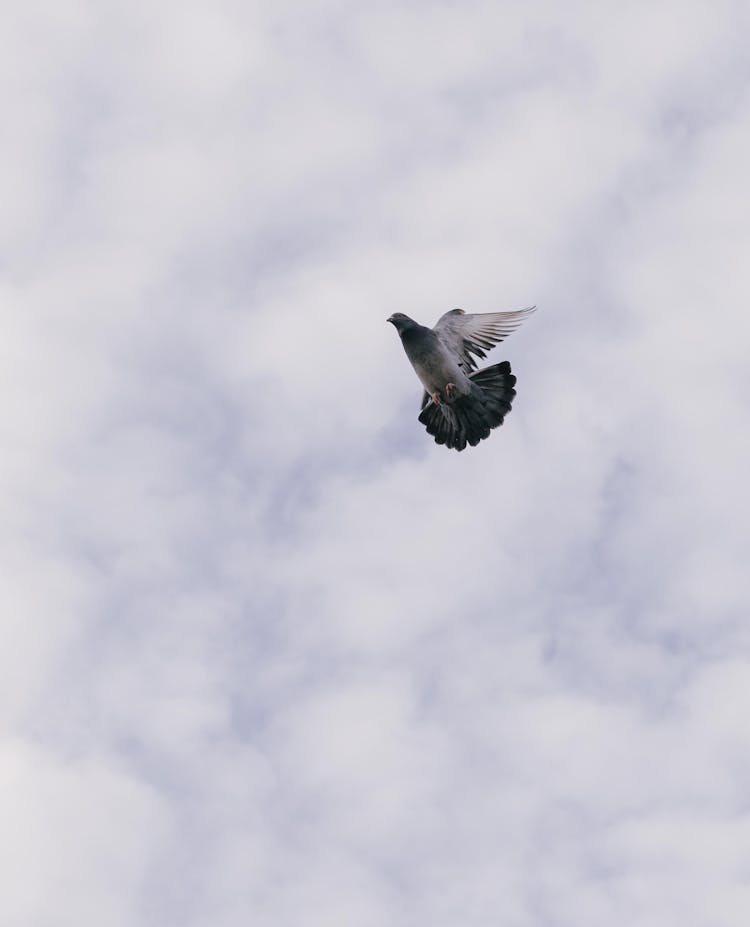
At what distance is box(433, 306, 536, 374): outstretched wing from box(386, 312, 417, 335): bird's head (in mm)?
1271

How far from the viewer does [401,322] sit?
37781 mm

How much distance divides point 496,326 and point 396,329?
3.10 meters

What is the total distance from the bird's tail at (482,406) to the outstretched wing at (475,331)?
5.79 feet

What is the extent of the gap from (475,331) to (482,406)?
3.38 metres

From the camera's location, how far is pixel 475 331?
3938cm

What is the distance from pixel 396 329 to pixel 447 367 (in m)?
2.12

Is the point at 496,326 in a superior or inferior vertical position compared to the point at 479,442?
superior

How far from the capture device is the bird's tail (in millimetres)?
36656

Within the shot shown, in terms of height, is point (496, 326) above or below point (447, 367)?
above

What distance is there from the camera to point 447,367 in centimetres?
3672

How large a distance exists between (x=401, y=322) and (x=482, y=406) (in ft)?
10.4

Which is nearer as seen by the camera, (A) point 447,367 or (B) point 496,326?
(A) point 447,367

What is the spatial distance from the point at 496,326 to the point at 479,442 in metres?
4.24

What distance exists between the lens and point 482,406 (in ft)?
121
